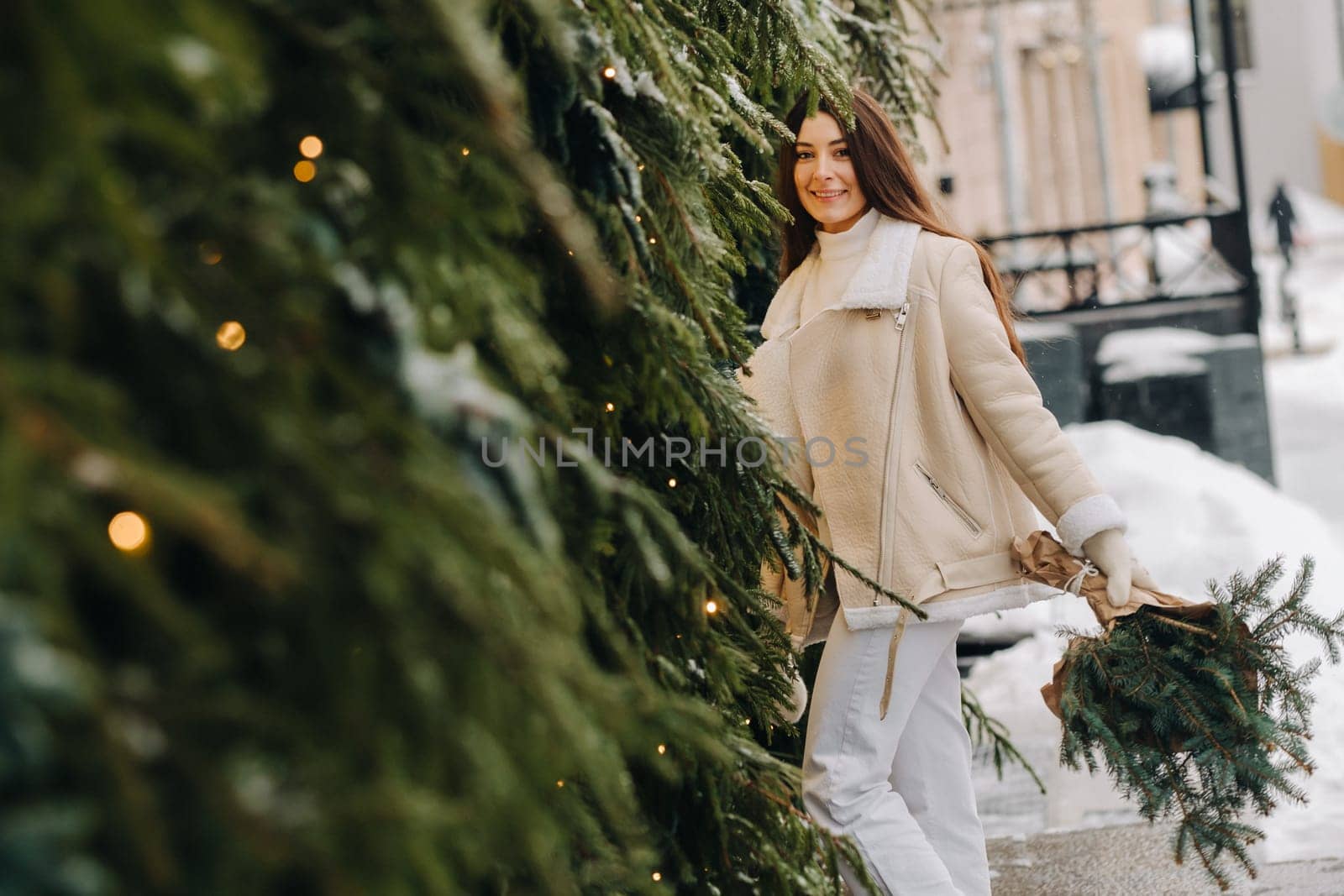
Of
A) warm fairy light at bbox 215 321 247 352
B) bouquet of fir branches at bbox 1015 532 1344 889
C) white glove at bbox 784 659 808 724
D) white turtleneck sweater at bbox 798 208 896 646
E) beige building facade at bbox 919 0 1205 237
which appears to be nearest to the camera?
warm fairy light at bbox 215 321 247 352

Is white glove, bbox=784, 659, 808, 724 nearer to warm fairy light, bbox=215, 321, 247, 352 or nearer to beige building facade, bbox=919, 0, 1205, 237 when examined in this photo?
warm fairy light, bbox=215, 321, 247, 352

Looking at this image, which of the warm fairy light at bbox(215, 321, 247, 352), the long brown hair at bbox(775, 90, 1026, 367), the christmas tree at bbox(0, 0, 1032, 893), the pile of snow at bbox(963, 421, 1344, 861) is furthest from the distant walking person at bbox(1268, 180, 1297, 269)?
the warm fairy light at bbox(215, 321, 247, 352)

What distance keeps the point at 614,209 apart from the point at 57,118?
0.88m

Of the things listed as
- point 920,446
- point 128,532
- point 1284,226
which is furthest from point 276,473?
point 1284,226

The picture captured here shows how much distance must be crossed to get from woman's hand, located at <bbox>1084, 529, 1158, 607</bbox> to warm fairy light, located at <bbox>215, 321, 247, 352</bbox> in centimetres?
201

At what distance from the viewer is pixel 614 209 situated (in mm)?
1671

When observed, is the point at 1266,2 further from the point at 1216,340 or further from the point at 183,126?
the point at 183,126

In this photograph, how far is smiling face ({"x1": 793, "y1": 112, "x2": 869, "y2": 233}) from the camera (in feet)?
9.73

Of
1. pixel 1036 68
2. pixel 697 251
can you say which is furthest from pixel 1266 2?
pixel 697 251

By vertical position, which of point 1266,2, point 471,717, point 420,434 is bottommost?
point 471,717

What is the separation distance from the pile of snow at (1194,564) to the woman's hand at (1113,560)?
4.89 ft

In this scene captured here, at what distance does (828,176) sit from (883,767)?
1.25 metres

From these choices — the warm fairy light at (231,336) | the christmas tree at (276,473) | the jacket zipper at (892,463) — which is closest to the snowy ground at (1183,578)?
the jacket zipper at (892,463)

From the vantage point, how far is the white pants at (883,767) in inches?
105
